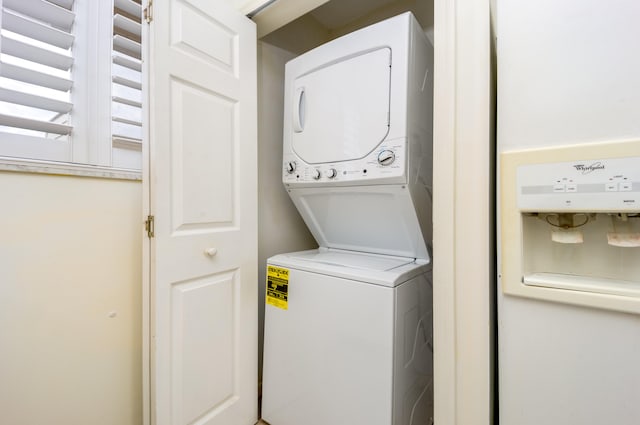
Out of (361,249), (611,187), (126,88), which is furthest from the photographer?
(361,249)

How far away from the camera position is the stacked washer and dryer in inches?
45.9

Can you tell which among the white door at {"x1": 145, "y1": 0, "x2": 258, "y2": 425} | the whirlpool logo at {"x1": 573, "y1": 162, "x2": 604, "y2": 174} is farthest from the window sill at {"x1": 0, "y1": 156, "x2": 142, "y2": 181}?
the whirlpool logo at {"x1": 573, "y1": 162, "x2": 604, "y2": 174}

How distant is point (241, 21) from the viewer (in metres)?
1.46

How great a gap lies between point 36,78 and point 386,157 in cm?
141

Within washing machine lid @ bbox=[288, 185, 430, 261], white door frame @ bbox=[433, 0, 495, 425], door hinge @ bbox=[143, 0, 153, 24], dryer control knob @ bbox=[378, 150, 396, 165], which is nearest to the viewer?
white door frame @ bbox=[433, 0, 495, 425]

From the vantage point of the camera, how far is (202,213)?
4.19 ft

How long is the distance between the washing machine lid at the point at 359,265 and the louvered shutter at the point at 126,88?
2.85ft

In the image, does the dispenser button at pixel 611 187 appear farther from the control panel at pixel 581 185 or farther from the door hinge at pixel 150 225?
the door hinge at pixel 150 225

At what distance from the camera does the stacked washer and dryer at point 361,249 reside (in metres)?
1.17

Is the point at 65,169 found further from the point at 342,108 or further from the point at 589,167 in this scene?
the point at 589,167

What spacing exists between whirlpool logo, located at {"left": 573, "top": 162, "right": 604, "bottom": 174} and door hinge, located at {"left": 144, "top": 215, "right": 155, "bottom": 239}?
4.38 feet

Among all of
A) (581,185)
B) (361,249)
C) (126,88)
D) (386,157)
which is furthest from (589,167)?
(126,88)

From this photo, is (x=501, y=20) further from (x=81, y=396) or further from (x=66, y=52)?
(x=81, y=396)

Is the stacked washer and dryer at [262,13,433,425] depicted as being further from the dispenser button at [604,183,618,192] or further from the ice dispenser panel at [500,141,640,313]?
the dispenser button at [604,183,618,192]
